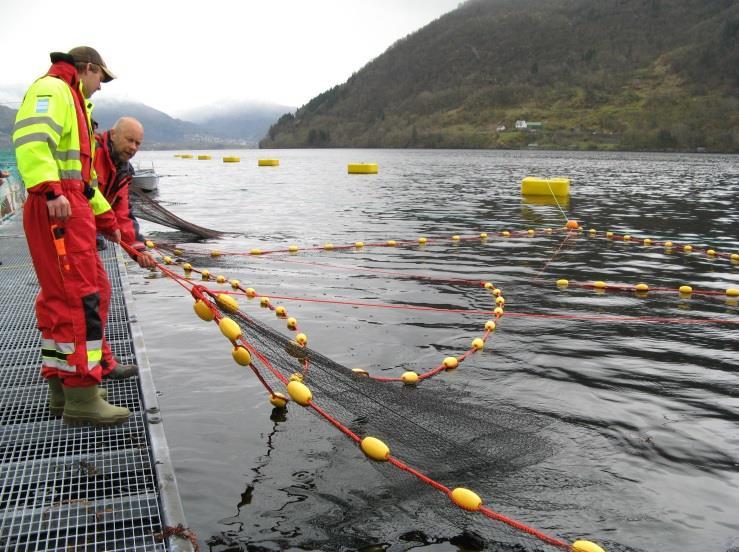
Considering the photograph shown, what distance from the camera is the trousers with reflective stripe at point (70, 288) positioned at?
418 cm

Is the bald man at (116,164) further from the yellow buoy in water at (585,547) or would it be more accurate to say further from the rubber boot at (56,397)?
the yellow buoy in water at (585,547)

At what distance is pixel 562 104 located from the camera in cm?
16675

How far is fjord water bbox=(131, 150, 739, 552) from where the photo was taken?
429 cm

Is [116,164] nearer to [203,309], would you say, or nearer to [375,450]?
[203,309]

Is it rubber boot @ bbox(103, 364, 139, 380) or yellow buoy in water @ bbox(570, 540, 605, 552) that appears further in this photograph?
rubber boot @ bbox(103, 364, 139, 380)

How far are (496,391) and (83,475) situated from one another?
421 centimetres

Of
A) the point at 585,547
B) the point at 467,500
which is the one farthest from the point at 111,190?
the point at 585,547

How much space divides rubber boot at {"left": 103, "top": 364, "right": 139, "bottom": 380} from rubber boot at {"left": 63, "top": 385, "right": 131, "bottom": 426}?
78cm

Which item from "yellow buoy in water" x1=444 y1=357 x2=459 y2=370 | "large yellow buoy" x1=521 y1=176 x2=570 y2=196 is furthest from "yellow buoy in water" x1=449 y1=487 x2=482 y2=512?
"large yellow buoy" x1=521 y1=176 x2=570 y2=196

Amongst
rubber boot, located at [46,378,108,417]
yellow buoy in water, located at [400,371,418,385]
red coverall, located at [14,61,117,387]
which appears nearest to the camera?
red coverall, located at [14,61,117,387]

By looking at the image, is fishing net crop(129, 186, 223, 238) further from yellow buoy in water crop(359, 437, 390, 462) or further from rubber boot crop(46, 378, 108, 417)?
yellow buoy in water crop(359, 437, 390, 462)

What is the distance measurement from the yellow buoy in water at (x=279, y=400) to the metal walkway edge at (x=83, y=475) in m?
1.30

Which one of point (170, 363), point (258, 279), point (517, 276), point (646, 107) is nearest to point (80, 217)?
point (170, 363)

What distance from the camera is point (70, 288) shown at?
421 cm
